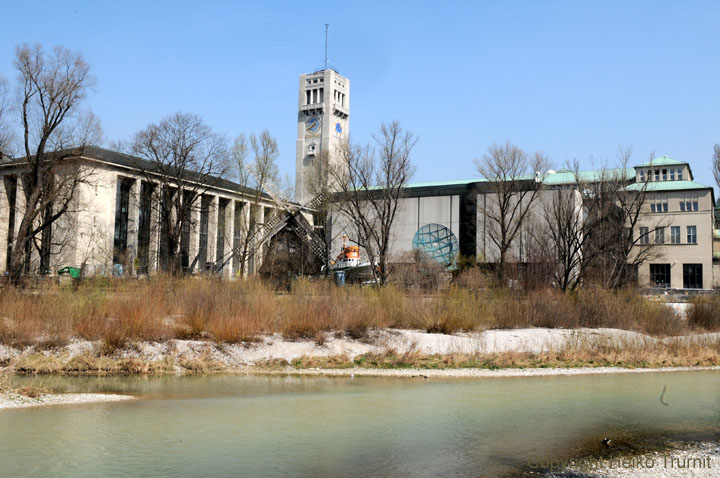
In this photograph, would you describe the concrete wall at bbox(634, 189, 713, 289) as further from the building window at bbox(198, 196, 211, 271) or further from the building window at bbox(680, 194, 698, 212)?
the building window at bbox(198, 196, 211, 271)

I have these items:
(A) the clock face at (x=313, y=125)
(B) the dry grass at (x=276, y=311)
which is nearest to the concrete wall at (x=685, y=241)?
(B) the dry grass at (x=276, y=311)

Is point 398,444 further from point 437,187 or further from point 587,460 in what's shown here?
point 437,187

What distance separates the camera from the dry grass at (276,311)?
2098 centimetres

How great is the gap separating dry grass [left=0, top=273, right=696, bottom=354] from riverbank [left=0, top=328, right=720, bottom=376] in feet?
1.61

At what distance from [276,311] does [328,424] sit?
1205 centimetres

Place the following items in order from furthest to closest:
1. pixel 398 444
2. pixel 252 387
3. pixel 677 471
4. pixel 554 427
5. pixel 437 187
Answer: pixel 437 187
pixel 252 387
pixel 554 427
pixel 398 444
pixel 677 471

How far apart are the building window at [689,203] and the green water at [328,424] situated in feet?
228

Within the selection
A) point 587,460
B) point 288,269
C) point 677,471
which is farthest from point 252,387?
point 288,269

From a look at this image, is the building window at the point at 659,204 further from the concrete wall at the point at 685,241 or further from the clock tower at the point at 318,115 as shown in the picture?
the clock tower at the point at 318,115

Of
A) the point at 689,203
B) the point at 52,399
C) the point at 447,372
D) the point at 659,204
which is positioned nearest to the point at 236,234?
the point at 659,204

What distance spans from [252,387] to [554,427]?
336 inches

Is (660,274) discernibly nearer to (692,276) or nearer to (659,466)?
(692,276)

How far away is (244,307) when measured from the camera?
77.5 feet

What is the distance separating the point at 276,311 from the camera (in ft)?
80.0
